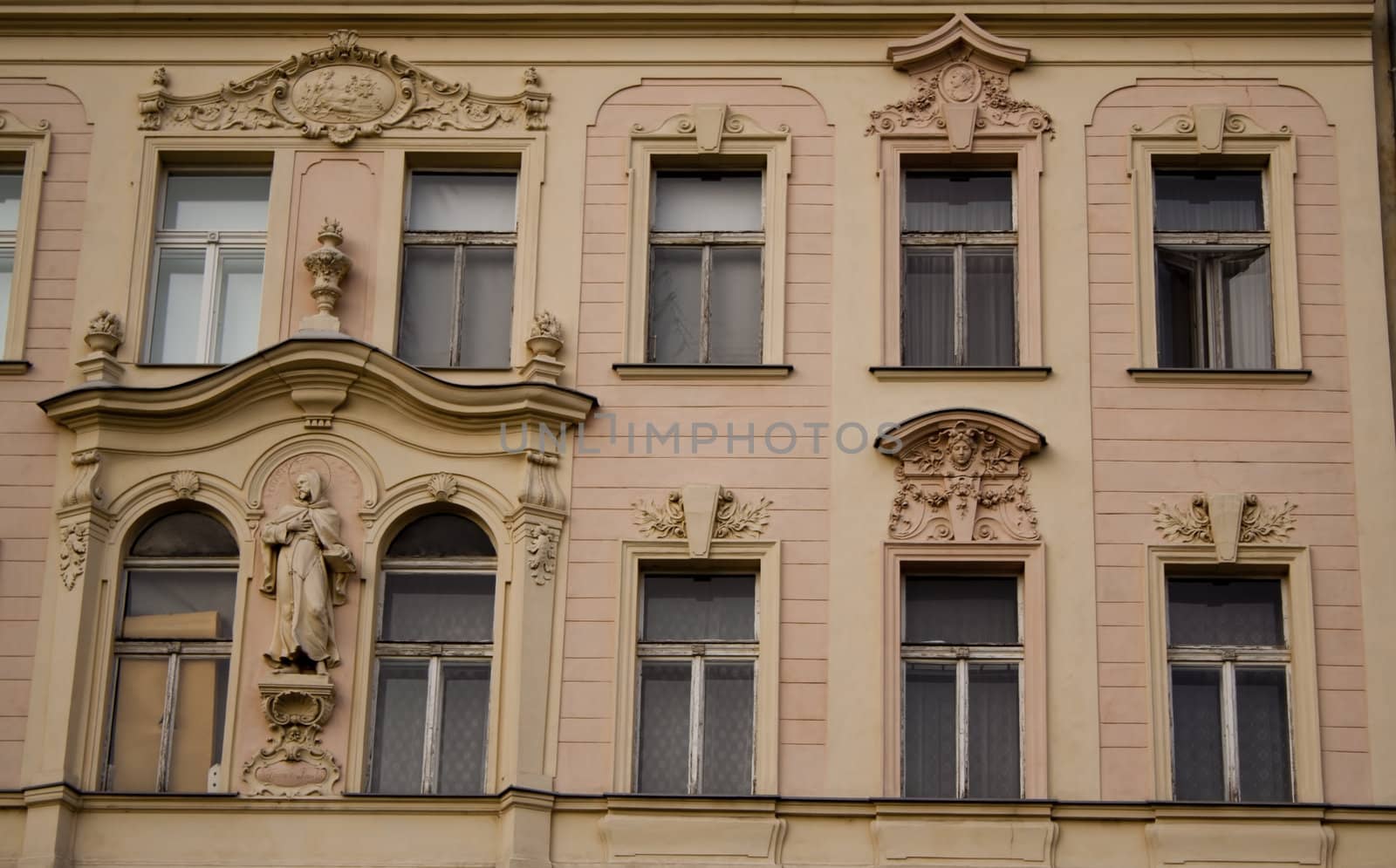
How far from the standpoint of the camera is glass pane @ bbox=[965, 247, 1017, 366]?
58.5 feet

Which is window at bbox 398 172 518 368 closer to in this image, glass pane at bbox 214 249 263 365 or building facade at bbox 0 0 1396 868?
building facade at bbox 0 0 1396 868

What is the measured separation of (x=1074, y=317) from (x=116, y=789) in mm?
7354

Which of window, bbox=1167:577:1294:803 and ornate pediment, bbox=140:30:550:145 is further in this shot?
ornate pediment, bbox=140:30:550:145

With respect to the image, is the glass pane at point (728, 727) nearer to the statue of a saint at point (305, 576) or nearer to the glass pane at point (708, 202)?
the statue of a saint at point (305, 576)

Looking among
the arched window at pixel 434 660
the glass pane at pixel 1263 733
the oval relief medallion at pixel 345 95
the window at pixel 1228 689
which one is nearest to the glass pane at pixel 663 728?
the arched window at pixel 434 660

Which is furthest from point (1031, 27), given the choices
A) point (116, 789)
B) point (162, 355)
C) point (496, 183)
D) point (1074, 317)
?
point (116, 789)

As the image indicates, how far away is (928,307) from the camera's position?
1802 cm

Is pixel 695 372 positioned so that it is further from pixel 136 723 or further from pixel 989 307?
pixel 136 723

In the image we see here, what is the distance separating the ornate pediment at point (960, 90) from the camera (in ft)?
59.7

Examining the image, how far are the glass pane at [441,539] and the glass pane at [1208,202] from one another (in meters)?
5.38

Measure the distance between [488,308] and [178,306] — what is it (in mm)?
2289

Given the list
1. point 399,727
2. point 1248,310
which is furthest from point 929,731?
point 1248,310

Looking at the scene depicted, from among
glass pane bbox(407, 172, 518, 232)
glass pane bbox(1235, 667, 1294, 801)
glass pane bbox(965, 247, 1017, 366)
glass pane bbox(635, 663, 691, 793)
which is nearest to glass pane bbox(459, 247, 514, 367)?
glass pane bbox(407, 172, 518, 232)

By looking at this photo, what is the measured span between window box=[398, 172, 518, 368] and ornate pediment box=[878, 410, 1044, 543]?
299 centimetres
